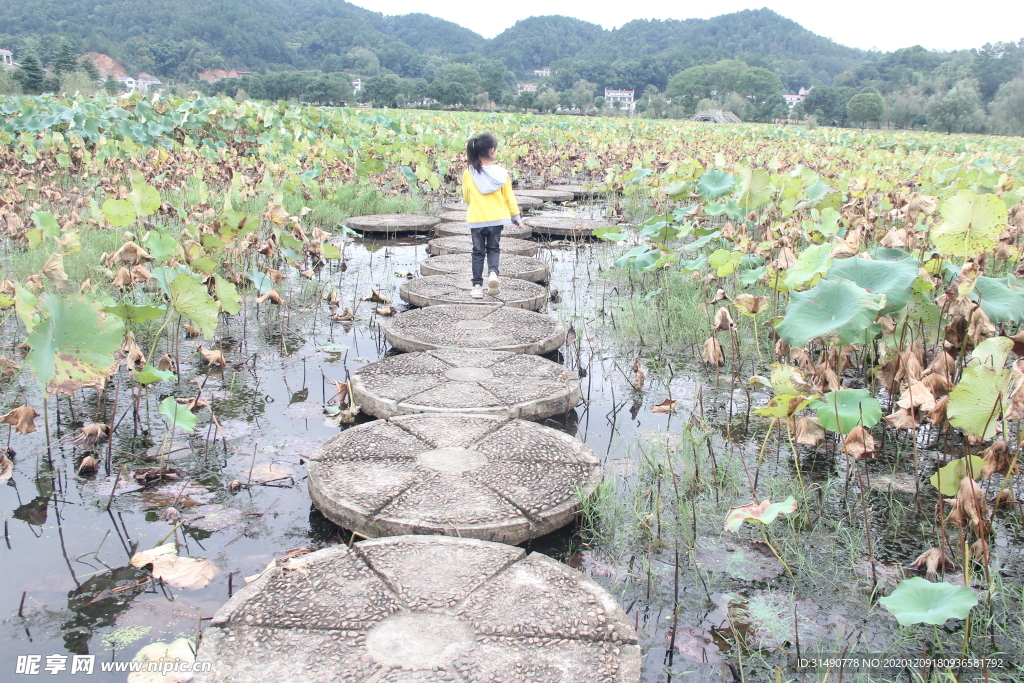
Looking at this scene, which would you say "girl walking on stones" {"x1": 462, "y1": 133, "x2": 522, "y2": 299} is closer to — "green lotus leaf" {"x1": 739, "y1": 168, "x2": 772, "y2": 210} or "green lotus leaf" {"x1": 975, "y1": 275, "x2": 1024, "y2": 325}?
"green lotus leaf" {"x1": 739, "y1": 168, "x2": 772, "y2": 210}

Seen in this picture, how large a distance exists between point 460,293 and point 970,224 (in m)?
3.21

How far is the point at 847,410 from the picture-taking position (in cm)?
225

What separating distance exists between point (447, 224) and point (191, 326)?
413 centimetres

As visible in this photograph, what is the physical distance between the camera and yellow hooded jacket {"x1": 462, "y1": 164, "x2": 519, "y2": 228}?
491cm

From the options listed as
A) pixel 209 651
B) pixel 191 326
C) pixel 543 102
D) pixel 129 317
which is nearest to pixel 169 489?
pixel 129 317

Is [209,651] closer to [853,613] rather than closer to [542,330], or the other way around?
[853,613]

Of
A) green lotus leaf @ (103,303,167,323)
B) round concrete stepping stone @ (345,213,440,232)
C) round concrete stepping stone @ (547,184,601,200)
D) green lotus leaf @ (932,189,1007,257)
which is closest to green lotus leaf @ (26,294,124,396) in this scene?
green lotus leaf @ (103,303,167,323)

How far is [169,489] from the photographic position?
258 centimetres

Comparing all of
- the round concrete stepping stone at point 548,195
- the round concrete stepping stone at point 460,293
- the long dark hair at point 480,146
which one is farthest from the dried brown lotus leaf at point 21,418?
the round concrete stepping stone at point 548,195

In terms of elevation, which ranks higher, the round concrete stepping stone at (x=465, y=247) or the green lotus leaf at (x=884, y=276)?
the green lotus leaf at (x=884, y=276)

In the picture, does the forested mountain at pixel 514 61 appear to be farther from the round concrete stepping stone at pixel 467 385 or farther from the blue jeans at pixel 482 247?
the round concrete stepping stone at pixel 467 385

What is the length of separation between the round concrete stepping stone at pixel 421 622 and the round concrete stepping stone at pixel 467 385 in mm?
1111

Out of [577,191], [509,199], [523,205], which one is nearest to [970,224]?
[509,199]

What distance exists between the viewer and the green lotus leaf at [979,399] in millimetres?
1845
